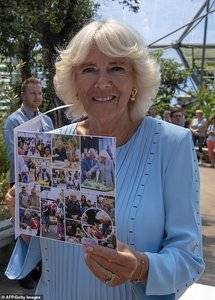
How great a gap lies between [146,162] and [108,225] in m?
0.37

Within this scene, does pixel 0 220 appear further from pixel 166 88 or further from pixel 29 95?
pixel 166 88

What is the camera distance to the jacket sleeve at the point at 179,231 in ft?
5.05

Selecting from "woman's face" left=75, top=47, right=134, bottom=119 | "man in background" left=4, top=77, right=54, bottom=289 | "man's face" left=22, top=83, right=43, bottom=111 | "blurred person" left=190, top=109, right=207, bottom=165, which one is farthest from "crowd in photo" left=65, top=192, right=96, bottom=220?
"blurred person" left=190, top=109, right=207, bottom=165

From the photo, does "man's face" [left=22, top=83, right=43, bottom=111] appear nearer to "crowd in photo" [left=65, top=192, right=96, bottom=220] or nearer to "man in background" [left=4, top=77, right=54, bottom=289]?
"man in background" [left=4, top=77, right=54, bottom=289]

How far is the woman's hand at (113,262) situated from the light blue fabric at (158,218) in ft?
0.35

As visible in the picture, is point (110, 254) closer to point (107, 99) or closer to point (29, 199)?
point (29, 199)

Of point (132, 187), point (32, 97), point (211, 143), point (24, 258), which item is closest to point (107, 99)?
point (132, 187)

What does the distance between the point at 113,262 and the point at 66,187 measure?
246 millimetres

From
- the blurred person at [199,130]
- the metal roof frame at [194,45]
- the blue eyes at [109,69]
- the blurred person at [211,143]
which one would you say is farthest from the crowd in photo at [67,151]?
the metal roof frame at [194,45]

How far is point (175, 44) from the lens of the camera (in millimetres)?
22969

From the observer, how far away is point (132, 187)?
1.66m

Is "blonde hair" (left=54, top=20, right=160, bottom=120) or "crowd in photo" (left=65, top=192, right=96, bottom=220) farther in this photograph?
"blonde hair" (left=54, top=20, right=160, bottom=120)

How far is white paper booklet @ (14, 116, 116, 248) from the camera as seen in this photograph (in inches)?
54.2

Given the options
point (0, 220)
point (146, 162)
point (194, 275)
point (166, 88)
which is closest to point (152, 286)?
point (194, 275)
